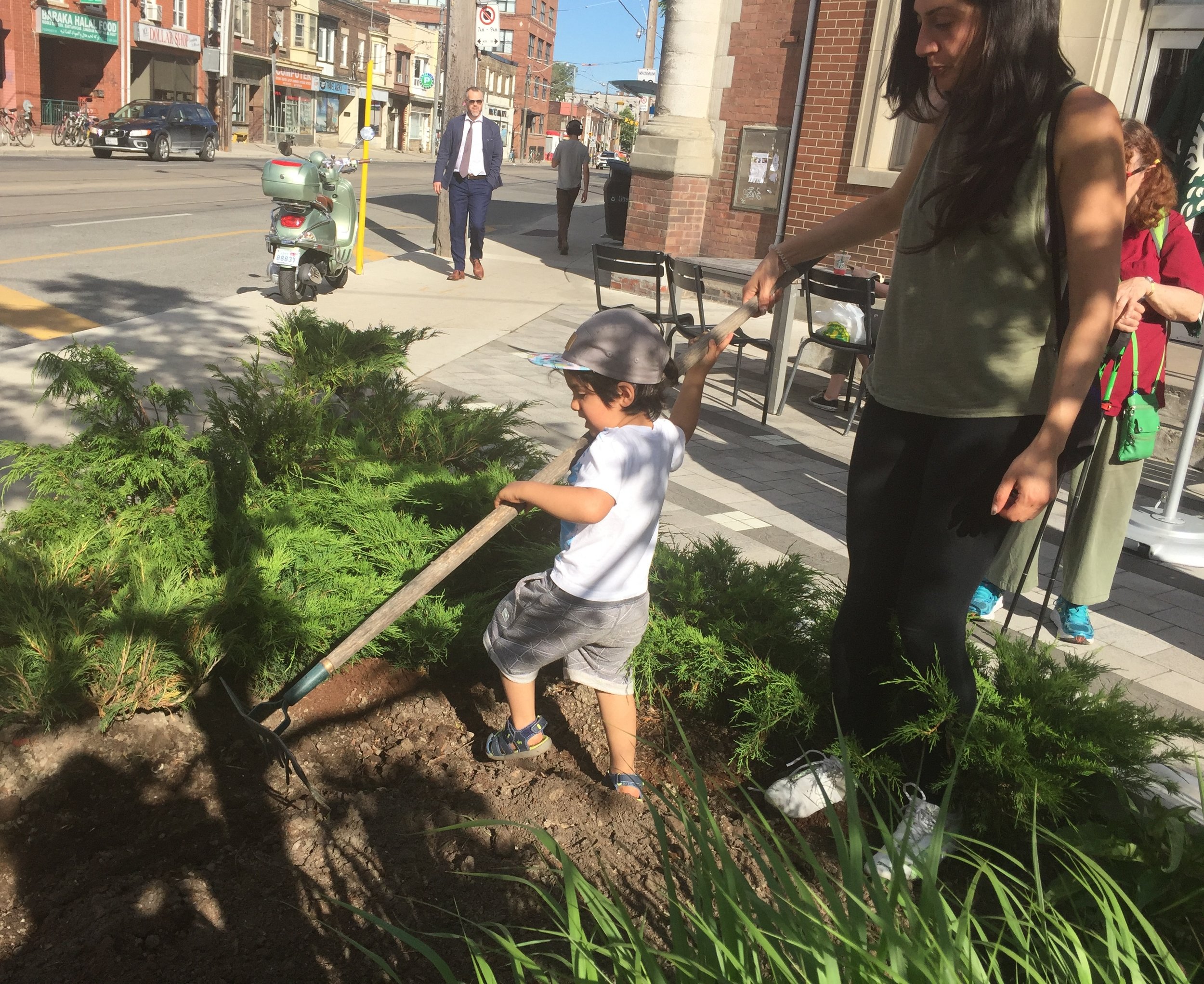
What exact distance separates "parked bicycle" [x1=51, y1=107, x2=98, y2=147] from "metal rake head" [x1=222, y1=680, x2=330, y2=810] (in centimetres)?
3393

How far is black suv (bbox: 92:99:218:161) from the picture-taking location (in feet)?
92.9

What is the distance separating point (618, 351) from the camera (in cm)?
242

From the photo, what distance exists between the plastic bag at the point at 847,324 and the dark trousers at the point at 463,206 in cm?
540

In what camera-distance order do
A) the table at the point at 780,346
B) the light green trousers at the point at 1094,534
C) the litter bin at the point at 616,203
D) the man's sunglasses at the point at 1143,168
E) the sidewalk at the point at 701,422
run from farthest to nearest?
the litter bin at the point at 616,203, the table at the point at 780,346, the sidewalk at the point at 701,422, the light green trousers at the point at 1094,534, the man's sunglasses at the point at 1143,168

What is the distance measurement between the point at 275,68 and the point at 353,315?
50519 mm

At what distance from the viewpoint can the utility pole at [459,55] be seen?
14352 millimetres

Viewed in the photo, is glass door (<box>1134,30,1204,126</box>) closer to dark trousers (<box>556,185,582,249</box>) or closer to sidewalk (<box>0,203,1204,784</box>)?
sidewalk (<box>0,203,1204,784</box>)

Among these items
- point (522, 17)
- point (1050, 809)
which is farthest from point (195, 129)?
point (522, 17)

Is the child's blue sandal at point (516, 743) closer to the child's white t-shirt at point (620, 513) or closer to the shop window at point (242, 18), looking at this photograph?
the child's white t-shirt at point (620, 513)

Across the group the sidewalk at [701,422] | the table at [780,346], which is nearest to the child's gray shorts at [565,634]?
the sidewalk at [701,422]

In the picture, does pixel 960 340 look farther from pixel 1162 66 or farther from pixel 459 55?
pixel 459 55

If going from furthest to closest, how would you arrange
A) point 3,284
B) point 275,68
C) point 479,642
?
point 275,68 < point 3,284 < point 479,642

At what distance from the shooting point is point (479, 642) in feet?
10.4

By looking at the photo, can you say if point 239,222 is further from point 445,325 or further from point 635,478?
point 635,478
